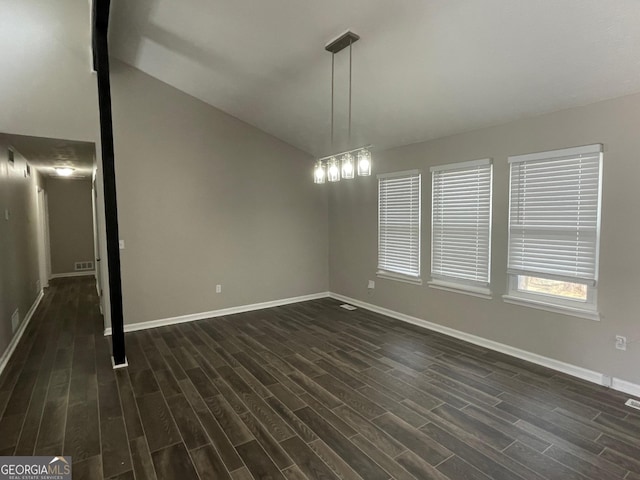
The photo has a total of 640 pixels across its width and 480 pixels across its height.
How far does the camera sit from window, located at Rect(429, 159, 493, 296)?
159 inches

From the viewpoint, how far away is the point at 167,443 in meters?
2.33

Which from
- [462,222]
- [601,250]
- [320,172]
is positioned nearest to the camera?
[601,250]

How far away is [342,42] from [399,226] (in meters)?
2.76

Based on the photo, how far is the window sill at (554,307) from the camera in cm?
318

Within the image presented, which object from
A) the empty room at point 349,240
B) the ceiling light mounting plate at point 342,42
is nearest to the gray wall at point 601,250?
the empty room at point 349,240

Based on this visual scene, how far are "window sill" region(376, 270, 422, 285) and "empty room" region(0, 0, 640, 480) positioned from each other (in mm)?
35

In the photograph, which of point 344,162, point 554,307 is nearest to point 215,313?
point 344,162

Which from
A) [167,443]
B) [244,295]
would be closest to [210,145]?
[244,295]

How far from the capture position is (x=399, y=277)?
5.12 meters

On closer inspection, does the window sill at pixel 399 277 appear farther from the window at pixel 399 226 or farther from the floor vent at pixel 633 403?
the floor vent at pixel 633 403

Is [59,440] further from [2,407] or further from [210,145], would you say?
[210,145]

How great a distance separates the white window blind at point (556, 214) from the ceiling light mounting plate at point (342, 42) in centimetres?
211

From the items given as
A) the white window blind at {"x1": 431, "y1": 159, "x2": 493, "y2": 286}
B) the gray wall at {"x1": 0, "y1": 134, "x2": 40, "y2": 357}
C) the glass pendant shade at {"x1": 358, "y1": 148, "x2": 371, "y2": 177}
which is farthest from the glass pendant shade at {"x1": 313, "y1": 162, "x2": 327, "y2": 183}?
the gray wall at {"x1": 0, "y1": 134, "x2": 40, "y2": 357}

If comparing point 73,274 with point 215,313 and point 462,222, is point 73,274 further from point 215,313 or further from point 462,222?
point 462,222
